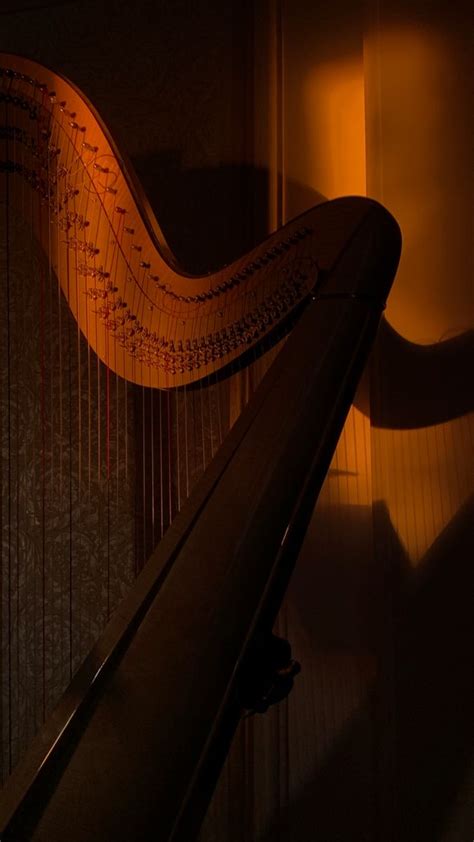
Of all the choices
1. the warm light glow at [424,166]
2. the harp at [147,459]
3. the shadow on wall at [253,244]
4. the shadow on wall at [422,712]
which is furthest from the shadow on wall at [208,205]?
the shadow on wall at [422,712]

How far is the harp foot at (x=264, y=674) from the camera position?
0.59 m

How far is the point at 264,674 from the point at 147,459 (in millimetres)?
1258

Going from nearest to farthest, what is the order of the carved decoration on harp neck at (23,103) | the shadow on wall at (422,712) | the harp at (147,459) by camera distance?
the harp at (147,459)
the carved decoration on harp neck at (23,103)
the shadow on wall at (422,712)

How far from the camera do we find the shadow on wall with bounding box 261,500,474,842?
1568mm

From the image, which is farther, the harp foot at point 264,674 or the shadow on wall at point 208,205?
the shadow on wall at point 208,205

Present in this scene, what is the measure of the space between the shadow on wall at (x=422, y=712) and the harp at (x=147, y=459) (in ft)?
1.65

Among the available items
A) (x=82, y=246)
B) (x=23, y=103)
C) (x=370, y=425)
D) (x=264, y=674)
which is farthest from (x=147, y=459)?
(x=264, y=674)

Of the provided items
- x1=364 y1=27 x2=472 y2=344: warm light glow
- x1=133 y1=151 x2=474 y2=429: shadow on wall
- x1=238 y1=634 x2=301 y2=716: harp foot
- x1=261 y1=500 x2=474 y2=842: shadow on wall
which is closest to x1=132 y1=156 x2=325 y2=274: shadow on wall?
x1=133 y1=151 x2=474 y2=429: shadow on wall

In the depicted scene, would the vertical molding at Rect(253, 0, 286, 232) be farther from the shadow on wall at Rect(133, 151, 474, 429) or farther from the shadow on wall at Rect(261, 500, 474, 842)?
the shadow on wall at Rect(261, 500, 474, 842)

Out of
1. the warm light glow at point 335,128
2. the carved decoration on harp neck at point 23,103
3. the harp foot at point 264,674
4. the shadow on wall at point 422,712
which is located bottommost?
the shadow on wall at point 422,712

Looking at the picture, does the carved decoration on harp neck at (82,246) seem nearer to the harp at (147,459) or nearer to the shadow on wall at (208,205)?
the harp at (147,459)

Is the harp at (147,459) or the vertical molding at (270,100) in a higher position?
the vertical molding at (270,100)

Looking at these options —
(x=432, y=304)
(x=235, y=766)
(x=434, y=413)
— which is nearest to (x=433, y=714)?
(x=235, y=766)

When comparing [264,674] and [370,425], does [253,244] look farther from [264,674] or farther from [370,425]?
[264,674]
